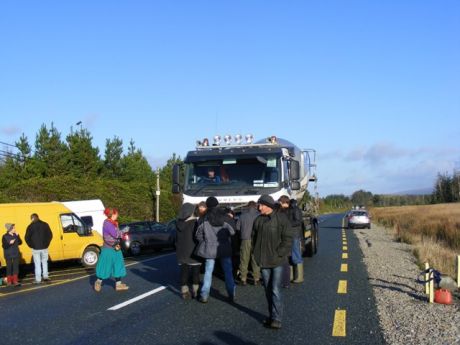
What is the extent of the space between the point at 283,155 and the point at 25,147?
88.6 feet

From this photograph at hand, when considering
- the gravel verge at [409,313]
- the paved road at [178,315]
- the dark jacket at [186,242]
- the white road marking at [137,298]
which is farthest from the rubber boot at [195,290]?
the gravel verge at [409,313]

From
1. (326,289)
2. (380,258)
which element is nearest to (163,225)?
(380,258)

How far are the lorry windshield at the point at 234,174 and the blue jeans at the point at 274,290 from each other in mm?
4724

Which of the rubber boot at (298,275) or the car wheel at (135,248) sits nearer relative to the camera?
the rubber boot at (298,275)

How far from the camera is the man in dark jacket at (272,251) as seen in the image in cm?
755

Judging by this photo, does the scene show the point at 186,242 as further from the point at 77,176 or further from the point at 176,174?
the point at 77,176

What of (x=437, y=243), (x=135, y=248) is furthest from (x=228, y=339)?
(x=437, y=243)

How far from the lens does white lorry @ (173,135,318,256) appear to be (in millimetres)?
12359

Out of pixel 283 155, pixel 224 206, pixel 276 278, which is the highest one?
pixel 283 155

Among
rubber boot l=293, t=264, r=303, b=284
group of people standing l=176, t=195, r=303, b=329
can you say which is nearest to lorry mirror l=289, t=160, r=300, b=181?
group of people standing l=176, t=195, r=303, b=329

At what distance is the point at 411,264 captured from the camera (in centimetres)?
1519

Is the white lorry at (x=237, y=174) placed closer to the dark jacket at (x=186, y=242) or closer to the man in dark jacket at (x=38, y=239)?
the dark jacket at (x=186, y=242)

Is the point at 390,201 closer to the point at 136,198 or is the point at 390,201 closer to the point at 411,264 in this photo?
the point at 136,198

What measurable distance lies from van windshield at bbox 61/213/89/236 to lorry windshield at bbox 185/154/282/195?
5.83 m
